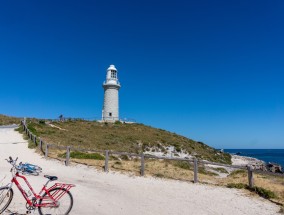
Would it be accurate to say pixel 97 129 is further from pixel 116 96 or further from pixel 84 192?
pixel 84 192

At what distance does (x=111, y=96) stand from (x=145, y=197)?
5188cm

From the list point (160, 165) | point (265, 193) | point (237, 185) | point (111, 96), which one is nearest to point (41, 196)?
point (265, 193)

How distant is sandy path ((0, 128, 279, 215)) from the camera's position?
831 centimetres

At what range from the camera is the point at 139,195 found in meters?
10.2

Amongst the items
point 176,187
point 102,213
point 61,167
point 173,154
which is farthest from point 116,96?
point 102,213

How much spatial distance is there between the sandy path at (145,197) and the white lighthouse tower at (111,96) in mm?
46469

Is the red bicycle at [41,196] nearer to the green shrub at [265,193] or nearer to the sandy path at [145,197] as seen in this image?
the sandy path at [145,197]

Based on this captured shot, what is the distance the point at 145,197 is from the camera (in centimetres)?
990

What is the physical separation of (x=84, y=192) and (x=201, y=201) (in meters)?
4.22

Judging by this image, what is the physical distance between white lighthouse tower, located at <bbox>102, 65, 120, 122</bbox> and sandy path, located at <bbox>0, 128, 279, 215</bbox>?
46469mm

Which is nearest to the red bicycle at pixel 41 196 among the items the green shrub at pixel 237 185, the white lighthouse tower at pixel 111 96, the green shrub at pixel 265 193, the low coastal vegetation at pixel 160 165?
the low coastal vegetation at pixel 160 165

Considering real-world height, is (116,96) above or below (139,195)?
above

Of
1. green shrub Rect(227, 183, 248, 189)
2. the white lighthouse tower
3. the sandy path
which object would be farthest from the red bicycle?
the white lighthouse tower

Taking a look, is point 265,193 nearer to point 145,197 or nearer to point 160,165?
point 145,197
